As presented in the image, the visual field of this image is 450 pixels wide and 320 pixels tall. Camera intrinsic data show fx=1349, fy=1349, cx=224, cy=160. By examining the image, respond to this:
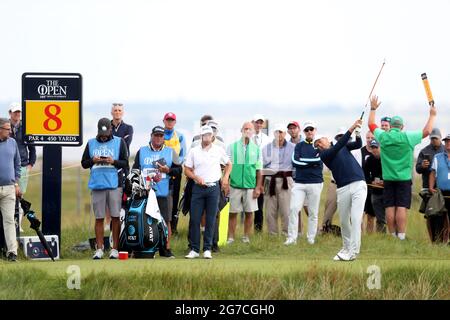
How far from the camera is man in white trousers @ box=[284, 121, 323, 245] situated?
23781mm

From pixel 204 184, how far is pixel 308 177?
115 inches

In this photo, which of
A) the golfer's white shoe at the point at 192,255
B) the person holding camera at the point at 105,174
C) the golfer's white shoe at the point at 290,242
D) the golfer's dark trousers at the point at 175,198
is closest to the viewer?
the golfer's white shoe at the point at 192,255

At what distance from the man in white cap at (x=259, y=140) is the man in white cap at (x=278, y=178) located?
0.23m

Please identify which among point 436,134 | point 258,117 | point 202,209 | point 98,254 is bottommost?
point 98,254

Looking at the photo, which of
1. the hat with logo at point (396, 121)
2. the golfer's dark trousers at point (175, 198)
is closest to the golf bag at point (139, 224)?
the golfer's dark trousers at point (175, 198)

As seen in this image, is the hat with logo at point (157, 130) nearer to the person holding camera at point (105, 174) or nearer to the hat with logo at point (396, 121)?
the person holding camera at point (105, 174)

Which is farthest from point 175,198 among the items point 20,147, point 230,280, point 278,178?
point 230,280

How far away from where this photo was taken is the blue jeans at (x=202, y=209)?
2164 cm

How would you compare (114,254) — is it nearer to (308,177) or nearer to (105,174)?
(105,174)

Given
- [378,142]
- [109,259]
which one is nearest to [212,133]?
[109,259]

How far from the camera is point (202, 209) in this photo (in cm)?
2178

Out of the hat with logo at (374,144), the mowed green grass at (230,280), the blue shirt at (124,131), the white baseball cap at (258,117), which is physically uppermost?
the white baseball cap at (258,117)
